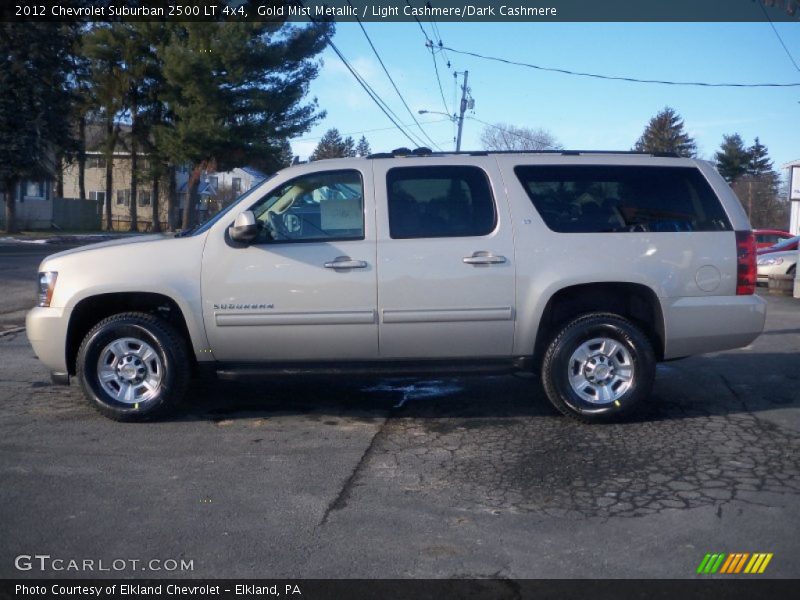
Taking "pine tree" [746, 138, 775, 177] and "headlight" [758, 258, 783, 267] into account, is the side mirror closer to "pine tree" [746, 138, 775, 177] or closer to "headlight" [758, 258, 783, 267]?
"headlight" [758, 258, 783, 267]

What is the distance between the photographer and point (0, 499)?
4.86 metres

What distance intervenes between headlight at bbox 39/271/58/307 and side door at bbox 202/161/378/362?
47.6 inches

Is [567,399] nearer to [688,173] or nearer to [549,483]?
[549,483]

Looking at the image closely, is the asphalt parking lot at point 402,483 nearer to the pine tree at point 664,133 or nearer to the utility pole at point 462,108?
the utility pole at point 462,108

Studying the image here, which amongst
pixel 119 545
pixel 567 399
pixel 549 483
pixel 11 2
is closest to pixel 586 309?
pixel 567 399

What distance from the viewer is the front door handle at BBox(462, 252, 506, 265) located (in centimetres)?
635

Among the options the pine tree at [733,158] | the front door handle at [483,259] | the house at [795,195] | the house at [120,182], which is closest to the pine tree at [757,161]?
the pine tree at [733,158]

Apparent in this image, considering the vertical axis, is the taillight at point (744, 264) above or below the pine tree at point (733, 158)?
below

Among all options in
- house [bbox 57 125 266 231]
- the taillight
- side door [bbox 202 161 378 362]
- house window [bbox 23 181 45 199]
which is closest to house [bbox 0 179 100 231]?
house window [bbox 23 181 45 199]

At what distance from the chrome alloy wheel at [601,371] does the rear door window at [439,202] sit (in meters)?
1.23

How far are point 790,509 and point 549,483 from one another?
135 cm

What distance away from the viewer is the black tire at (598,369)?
643cm
